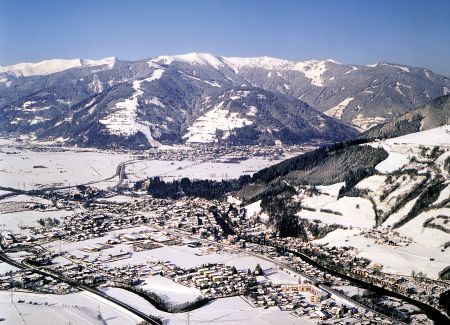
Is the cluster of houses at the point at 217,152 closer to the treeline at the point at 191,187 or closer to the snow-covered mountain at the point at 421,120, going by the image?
the treeline at the point at 191,187

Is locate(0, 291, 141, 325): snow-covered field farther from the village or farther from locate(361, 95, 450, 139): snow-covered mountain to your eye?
locate(361, 95, 450, 139): snow-covered mountain

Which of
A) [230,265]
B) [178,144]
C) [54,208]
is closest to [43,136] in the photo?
[178,144]

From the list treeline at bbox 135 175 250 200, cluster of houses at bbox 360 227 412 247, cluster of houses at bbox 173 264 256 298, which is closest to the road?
cluster of houses at bbox 173 264 256 298

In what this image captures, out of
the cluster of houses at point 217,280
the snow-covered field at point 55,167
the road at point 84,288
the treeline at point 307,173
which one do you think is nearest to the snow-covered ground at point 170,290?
the cluster of houses at point 217,280

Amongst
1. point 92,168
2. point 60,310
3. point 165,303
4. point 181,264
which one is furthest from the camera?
point 92,168

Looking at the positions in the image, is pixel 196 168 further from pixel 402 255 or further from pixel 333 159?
pixel 402 255

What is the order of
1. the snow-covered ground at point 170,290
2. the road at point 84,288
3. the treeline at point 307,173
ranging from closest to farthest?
the road at point 84,288, the snow-covered ground at point 170,290, the treeline at point 307,173

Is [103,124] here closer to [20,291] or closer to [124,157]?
[124,157]

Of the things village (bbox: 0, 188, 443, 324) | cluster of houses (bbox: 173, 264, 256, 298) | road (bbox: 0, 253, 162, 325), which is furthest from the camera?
cluster of houses (bbox: 173, 264, 256, 298)

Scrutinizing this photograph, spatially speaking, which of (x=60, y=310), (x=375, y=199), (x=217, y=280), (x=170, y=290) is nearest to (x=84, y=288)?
(x=60, y=310)
